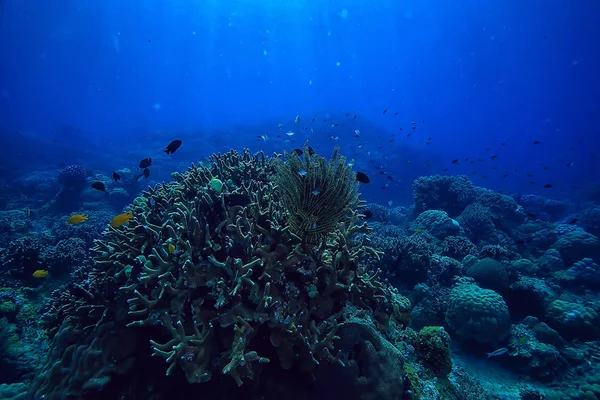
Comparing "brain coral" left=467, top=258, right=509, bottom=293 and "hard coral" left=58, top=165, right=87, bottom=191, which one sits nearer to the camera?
"brain coral" left=467, top=258, right=509, bottom=293

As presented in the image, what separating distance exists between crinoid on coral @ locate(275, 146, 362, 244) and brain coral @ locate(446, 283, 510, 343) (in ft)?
20.0

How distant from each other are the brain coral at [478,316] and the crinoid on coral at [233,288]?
450 cm

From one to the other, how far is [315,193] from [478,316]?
22.2 feet

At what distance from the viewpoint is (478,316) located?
7.20 metres

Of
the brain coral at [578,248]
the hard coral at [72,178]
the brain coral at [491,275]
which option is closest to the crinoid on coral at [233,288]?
the brain coral at [491,275]

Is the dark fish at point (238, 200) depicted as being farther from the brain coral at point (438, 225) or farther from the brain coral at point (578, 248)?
the brain coral at point (578, 248)

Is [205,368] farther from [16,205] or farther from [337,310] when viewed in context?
[16,205]

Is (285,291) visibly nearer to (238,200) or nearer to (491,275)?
(238,200)

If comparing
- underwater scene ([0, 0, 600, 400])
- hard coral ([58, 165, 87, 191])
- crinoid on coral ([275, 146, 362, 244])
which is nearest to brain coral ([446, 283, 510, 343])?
underwater scene ([0, 0, 600, 400])

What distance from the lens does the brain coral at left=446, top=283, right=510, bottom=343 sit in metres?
7.13

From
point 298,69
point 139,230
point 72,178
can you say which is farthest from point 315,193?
point 298,69

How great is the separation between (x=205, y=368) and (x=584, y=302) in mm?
12831

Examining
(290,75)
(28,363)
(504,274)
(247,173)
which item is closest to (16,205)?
(28,363)

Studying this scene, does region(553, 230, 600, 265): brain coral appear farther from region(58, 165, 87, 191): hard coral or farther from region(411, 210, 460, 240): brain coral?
region(58, 165, 87, 191): hard coral
